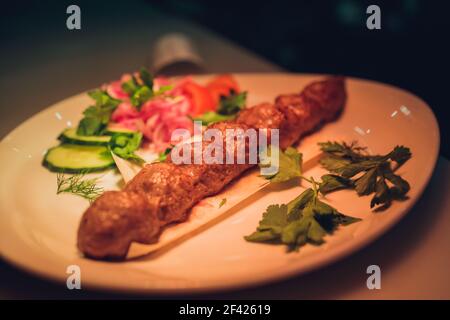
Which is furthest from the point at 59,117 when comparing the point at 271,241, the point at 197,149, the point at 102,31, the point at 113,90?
the point at 102,31

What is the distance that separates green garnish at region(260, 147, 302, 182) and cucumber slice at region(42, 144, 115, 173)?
126 centimetres

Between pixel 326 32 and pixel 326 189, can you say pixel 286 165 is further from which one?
pixel 326 32

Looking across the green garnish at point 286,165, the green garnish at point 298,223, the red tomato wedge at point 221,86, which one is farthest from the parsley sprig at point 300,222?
the red tomato wedge at point 221,86

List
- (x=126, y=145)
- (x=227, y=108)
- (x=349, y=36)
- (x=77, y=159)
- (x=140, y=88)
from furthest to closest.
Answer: (x=349, y=36) → (x=227, y=108) → (x=140, y=88) → (x=126, y=145) → (x=77, y=159)

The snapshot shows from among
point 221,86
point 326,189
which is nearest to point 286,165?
point 326,189

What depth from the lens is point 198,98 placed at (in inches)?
196

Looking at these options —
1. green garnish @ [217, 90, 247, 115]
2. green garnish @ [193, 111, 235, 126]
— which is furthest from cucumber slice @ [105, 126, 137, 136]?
green garnish @ [217, 90, 247, 115]

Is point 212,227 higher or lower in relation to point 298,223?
lower

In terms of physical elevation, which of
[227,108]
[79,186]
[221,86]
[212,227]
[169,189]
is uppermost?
[221,86]

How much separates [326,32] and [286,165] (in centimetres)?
452

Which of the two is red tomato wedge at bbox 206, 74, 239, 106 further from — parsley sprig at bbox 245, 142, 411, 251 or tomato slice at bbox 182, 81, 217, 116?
parsley sprig at bbox 245, 142, 411, 251

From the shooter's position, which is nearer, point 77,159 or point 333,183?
point 333,183

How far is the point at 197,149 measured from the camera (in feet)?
12.0

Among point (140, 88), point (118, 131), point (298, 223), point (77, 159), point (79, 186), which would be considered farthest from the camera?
point (140, 88)
